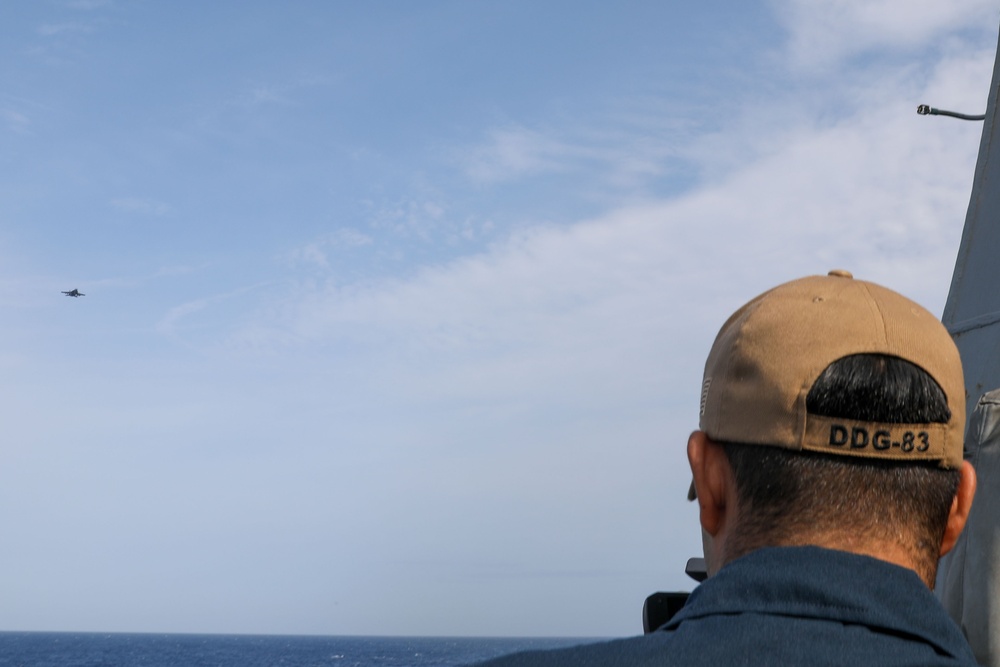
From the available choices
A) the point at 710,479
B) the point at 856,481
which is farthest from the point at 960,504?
the point at 710,479

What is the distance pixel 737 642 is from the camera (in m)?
1.53

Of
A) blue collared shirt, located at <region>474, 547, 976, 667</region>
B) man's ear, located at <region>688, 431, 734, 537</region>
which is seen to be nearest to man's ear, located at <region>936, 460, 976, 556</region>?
blue collared shirt, located at <region>474, 547, 976, 667</region>

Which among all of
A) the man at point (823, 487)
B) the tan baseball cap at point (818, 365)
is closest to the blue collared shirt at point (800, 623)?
the man at point (823, 487)

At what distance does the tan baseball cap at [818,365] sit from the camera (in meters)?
1.72

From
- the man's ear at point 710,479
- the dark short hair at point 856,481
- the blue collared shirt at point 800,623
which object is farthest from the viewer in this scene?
the man's ear at point 710,479

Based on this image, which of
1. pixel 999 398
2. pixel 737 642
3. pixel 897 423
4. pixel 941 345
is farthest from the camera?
pixel 999 398

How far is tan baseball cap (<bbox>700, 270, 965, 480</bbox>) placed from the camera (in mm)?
1717

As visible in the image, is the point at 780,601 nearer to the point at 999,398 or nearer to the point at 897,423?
the point at 897,423

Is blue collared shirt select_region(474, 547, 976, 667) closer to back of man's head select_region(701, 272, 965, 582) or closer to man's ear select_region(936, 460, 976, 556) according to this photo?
back of man's head select_region(701, 272, 965, 582)

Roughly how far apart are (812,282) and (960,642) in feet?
2.01

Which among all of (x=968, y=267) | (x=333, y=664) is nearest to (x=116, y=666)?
(x=333, y=664)

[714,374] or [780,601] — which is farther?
[714,374]

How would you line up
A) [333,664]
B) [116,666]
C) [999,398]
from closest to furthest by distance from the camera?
[999,398]
[116,666]
[333,664]

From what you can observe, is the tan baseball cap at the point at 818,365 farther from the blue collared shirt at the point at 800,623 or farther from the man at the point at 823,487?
the blue collared shirt at the point at 800,623
